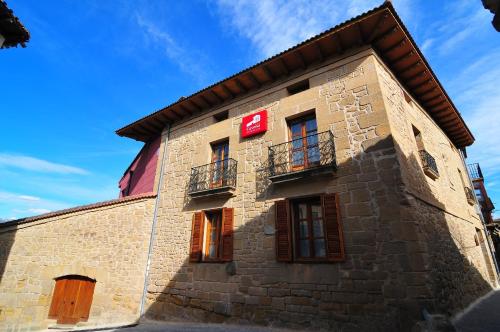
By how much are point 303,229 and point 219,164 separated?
3.69 meters

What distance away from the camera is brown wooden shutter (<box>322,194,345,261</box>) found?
5.48 metres

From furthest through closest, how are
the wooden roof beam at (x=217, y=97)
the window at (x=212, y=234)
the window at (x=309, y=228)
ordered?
the wooden roof beam at (x=217, y=97)
the window at (x=212, y=234)
the window at (x=309, y=228)

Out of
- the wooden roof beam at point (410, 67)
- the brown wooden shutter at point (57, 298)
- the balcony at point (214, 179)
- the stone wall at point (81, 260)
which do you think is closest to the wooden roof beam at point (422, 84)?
the wooden roof beam at point (410, 67)

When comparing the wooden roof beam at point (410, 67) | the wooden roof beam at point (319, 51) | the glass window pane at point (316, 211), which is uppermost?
the wooden roof beam at point (319, 51)

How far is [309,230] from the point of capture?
20.1 ft

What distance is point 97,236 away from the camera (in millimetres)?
9000

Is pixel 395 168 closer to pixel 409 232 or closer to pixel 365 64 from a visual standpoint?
pixel 409 232

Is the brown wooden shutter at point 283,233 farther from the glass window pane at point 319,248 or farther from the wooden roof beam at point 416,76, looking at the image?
the wooden roof beam at point 416,76

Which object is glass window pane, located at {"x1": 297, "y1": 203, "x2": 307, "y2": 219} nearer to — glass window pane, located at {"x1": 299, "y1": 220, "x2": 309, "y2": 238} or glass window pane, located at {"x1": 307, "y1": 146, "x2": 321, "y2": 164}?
glass window pane, located at {"x1": 299, "y1": 220, "x2": 309, "y2": 238}

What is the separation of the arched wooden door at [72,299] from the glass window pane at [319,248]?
24.0 feet

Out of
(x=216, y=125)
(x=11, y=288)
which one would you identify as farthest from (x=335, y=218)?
(x=11, y=288)

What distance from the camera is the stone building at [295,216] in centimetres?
531

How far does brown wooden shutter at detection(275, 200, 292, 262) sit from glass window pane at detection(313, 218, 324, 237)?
58 cm

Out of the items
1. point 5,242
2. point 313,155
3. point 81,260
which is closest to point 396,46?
point 313,155
